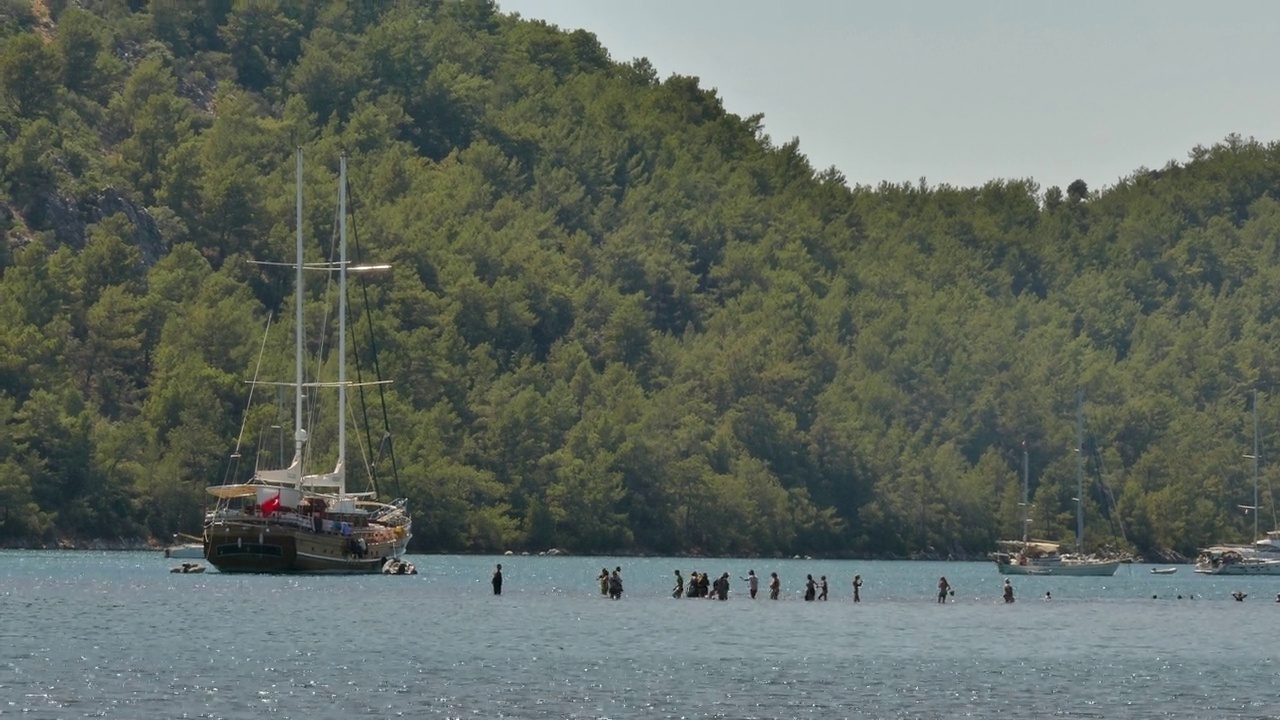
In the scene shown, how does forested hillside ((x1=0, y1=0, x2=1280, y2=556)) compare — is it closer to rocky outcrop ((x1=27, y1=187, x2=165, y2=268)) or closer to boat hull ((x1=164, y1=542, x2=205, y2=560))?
rocky outcrop ((x1=27, y1=187, x2=165, y2=268))

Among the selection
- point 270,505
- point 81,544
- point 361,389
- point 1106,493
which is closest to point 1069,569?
point 361,389

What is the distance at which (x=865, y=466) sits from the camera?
585 feet

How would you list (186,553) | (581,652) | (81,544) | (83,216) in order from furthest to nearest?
(83,216)
(81,544)
(186,553)
(581,652)

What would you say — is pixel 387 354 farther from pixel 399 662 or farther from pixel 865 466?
pixel 399 662

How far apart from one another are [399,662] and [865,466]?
4942 inches

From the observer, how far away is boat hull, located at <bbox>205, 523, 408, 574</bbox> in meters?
95.4

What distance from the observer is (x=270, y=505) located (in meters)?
95.9

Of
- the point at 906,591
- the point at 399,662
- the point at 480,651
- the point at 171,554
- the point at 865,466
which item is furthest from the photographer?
the point at 865,466

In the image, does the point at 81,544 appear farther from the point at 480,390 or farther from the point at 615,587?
the point at 615,587

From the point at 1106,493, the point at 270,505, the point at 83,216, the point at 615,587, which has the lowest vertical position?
the point at 615,587

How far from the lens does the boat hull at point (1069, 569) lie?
450ft

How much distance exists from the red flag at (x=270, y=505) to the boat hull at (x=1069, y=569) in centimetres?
5390

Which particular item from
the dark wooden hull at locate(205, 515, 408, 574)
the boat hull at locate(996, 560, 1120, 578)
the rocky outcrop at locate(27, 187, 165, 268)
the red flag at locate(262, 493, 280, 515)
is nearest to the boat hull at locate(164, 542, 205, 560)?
the dark wooden hull at locate(205, 515, 408, 574)

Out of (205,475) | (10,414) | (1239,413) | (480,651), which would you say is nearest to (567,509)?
(205,475)
